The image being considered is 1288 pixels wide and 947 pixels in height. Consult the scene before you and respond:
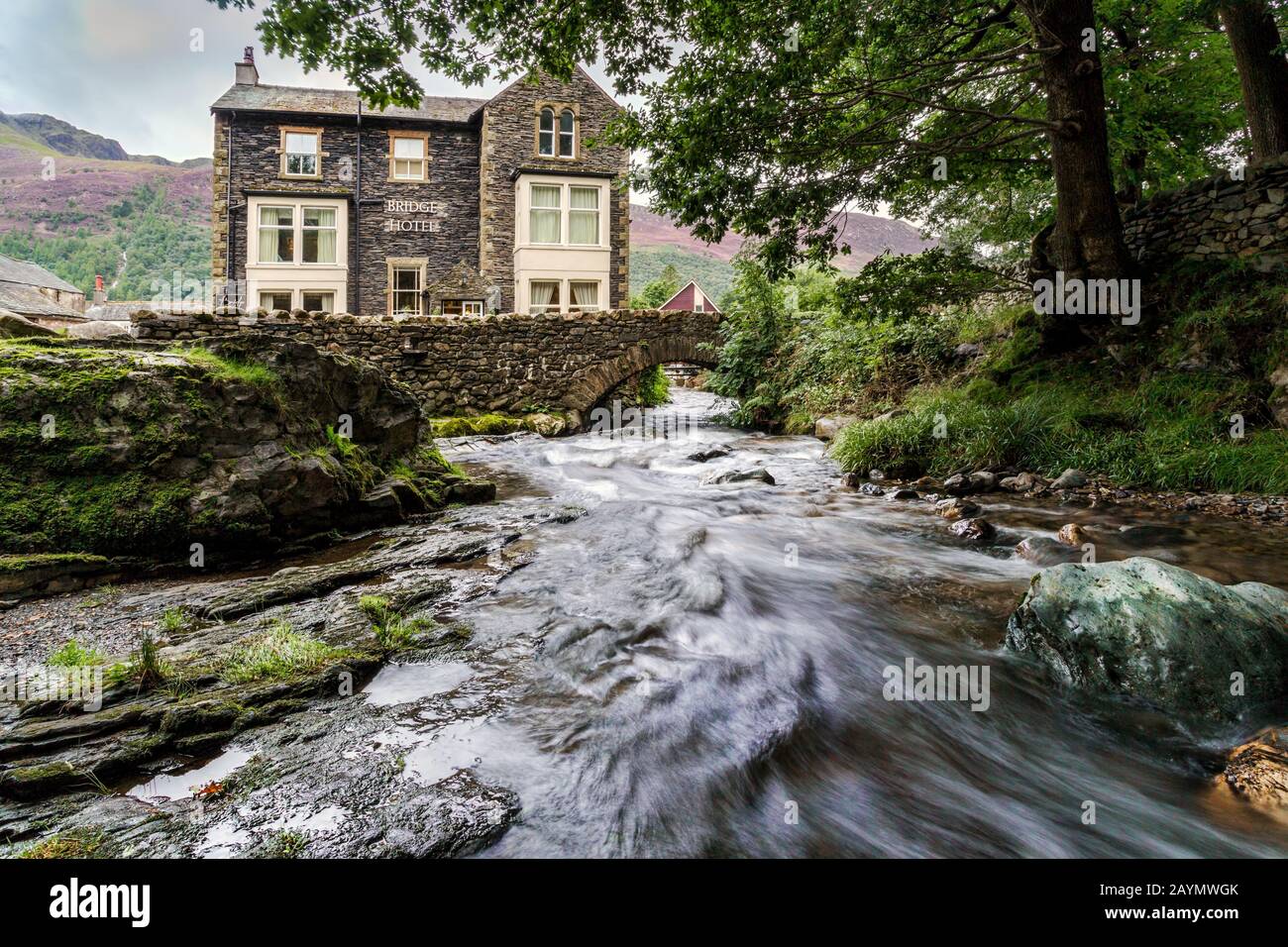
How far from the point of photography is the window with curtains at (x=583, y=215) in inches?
892

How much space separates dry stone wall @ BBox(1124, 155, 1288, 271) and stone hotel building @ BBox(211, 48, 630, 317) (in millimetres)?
16959

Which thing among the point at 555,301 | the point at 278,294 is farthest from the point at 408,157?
the point at 555,301

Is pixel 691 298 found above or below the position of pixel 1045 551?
above

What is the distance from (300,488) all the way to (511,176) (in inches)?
825

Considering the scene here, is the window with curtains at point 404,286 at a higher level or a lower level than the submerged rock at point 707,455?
higher

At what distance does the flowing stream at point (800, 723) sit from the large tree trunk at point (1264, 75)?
6788 mm

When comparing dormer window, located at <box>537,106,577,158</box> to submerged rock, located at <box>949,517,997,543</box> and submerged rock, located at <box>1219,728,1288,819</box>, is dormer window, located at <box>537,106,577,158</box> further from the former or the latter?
submerged rock, located at <box>1219,728,1288,819</box>

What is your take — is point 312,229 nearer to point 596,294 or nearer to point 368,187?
point 368,187

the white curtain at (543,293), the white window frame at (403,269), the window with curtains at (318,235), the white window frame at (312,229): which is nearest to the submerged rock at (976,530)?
the white curtain at (543,293)

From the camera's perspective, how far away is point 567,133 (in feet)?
75.4

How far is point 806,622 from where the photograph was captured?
13.3 feet

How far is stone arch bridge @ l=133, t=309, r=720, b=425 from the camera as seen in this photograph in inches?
600

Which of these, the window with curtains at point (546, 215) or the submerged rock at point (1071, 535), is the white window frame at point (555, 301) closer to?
the window with curtains at point (546, 215)

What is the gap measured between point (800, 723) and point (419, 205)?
24737 mm
